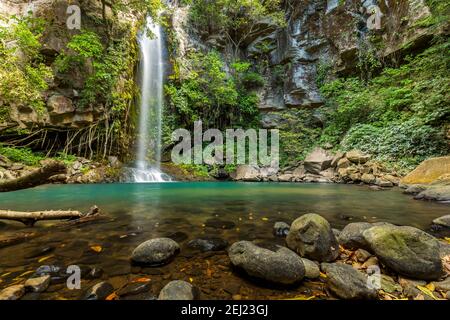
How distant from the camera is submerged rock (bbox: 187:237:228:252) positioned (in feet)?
8.61

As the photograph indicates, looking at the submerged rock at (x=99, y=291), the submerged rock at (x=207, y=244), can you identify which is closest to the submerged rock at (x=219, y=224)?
the submerged rock at (x=207, y=244)

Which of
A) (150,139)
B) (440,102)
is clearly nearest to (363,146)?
(440,102)

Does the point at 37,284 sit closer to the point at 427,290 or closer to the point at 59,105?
the point at 427,290

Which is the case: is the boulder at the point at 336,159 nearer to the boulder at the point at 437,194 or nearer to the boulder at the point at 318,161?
the boulder at the point at 318,161

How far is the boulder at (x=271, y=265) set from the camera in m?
1.83

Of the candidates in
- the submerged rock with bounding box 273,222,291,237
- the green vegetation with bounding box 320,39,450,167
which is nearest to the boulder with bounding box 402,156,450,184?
the green vegetation with bounding box 320,39,450,167

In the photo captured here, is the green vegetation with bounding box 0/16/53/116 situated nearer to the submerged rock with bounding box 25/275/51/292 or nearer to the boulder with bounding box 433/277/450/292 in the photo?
the submerged rock with bounding box 25/275/51/292

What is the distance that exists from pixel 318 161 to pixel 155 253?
40.1ft

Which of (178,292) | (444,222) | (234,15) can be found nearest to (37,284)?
(178,292)

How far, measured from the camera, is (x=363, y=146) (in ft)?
38.2

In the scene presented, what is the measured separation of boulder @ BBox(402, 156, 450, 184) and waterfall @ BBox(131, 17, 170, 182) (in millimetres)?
12661

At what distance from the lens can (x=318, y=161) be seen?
501 inches

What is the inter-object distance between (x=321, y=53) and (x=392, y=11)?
4741 mm

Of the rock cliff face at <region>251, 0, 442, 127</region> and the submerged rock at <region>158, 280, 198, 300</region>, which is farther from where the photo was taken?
the rock cliff face at <region>251, 0, 442, 127</region>
